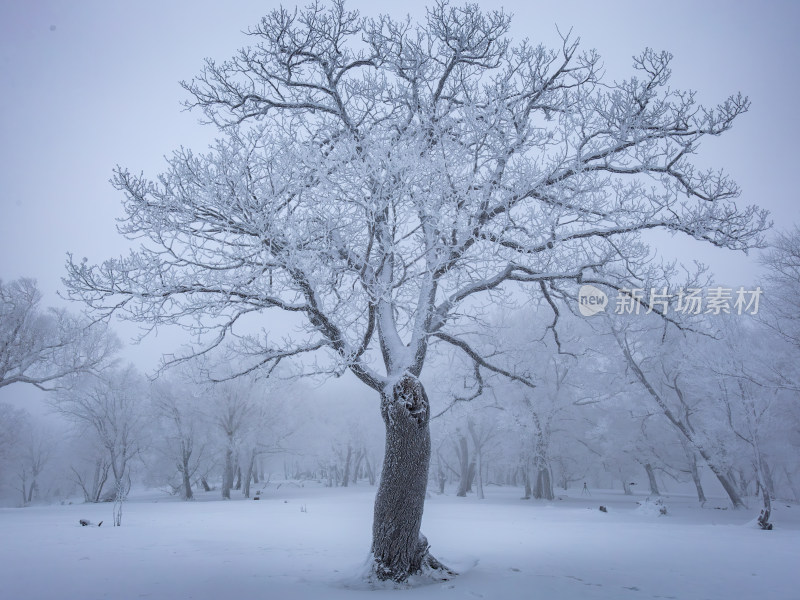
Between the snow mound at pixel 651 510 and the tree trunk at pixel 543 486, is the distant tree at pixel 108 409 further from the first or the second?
the snow mound at pixel 651 510

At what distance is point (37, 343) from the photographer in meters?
19.9

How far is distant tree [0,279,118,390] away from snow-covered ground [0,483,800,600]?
9.51 m

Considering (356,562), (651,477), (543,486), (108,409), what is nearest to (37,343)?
(108,409)

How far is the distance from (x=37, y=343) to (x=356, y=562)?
777 inches

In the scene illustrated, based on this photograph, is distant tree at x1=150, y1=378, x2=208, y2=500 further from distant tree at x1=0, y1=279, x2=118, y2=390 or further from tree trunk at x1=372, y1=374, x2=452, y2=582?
tree trunk at x1=372, y1=374, x2=452, y2=582

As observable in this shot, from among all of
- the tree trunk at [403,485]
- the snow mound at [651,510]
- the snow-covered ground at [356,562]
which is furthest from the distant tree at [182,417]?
the tree trunk at [403,485]

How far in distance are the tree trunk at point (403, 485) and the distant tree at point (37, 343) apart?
57.0 feet

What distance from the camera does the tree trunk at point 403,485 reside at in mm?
6195

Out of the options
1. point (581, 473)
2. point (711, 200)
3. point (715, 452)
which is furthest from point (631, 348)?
point (581, 473)

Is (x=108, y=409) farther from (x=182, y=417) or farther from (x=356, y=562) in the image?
(x=356, y=562)

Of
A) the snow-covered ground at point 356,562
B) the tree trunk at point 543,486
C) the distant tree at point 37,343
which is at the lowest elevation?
the tree trunk at point 543,486

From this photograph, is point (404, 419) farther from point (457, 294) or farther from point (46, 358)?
point (46, 358)

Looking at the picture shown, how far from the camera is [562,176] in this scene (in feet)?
23.5

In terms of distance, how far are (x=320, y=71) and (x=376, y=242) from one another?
3097 mm
